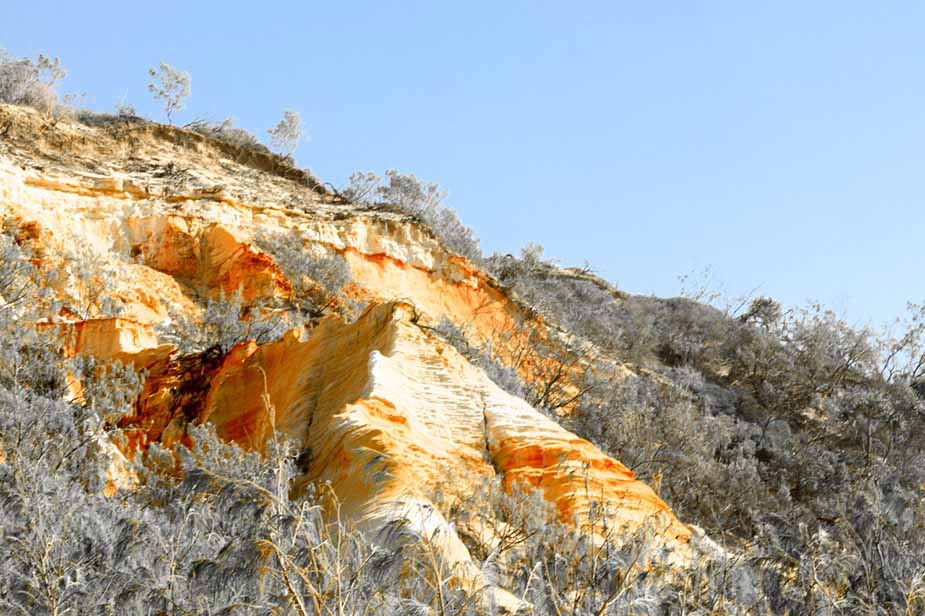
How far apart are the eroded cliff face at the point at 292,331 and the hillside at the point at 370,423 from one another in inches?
1.9

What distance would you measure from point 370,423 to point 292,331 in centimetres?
361

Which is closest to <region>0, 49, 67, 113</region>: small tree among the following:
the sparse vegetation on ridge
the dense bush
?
the sparse vegetation on ridge

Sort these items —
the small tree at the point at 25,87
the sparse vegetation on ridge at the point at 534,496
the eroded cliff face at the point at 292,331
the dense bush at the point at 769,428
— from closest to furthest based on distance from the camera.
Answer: the sparse vegetation on ridge at the point at 534,496, the dense bush at the point at 769,428, the eroded cliff face at the point at 292,331, the small tree at the point at 25,87

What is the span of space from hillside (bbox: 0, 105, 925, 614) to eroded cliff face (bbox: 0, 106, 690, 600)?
5 cm

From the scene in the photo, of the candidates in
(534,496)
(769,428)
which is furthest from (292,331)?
(769,428)

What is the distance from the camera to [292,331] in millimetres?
11430

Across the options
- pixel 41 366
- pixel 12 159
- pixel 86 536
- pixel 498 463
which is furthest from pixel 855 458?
pixel 12 159

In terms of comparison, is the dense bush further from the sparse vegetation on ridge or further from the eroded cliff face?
the eroded cliff face

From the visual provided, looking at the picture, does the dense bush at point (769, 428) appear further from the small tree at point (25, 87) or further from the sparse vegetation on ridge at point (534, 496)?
the small tree at point (25, 87)

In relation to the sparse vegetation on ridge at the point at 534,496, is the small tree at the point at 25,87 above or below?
above

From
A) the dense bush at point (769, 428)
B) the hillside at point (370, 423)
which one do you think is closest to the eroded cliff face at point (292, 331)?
the hillside at point (370, 423)

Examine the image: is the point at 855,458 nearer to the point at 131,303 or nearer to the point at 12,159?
the point at 131,303

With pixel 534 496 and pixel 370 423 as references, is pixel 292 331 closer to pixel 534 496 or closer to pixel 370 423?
pixel 370 423

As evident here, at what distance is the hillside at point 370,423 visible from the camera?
5266 mm
